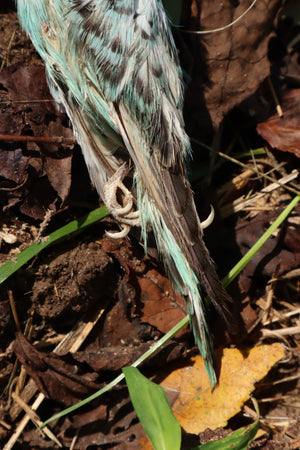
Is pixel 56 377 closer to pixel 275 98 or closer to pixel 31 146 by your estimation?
pixel 31 146

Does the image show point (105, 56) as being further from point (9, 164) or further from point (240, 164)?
point (240, 164)

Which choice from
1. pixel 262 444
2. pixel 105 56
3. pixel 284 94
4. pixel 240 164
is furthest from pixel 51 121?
pixel 262 444

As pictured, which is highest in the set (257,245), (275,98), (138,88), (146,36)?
(146,36)

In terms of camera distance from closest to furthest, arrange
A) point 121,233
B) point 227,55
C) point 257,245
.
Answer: point 121,233 < point 257,245 < point 227,55

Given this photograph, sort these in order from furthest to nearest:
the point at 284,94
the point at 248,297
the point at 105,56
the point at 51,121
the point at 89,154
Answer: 1. the point at 284,94
2. the point at 248,297
3. the point at 51,121
4. the point at 89,154
5. the point at 105,56

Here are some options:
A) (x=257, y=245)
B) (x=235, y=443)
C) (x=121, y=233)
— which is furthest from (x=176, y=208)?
(x=235, y=443)

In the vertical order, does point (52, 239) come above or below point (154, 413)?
above
